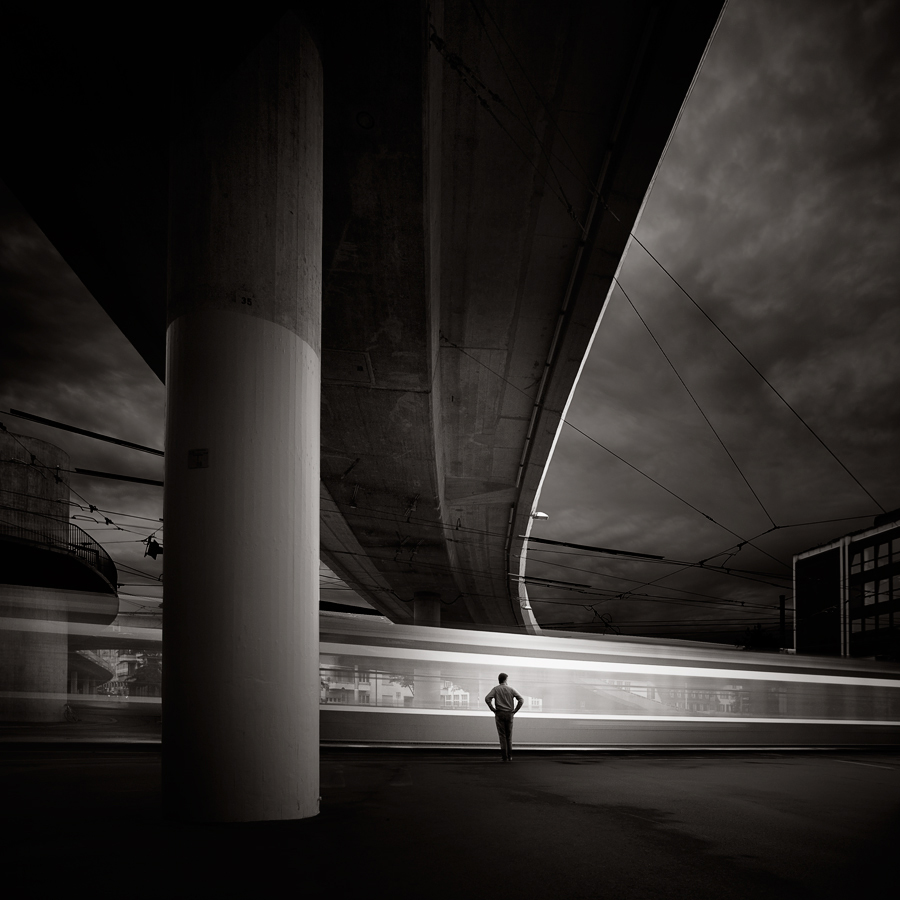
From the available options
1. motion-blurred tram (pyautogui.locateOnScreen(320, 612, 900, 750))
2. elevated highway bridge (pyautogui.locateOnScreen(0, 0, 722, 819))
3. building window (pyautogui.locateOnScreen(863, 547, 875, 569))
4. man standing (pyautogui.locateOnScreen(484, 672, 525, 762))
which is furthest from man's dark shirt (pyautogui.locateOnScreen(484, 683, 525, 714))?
building window (pyautogui.locateOnScreen(863, 547, 875, 569))

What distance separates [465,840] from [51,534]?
48.6 ft

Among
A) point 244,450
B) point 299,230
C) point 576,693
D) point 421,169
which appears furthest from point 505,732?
point 299,230

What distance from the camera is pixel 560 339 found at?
14336 mm

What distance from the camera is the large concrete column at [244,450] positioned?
18.4 feet

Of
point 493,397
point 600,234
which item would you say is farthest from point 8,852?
point 493,397

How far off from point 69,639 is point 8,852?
31.5 ft

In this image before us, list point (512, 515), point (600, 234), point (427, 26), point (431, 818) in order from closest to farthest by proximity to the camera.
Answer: point (431, 818) → point (427, 26) → point (600, 234) → point (512, 515)

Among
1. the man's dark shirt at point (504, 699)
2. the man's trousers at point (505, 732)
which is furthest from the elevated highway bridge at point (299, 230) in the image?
the man's trousers at point (505, 732)

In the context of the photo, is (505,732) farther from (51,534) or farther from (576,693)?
(51,534)

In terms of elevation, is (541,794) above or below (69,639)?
below

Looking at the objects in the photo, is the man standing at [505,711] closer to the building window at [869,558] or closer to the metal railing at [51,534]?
the metal railing at [51,534]

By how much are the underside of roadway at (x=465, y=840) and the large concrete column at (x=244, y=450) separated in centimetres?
52

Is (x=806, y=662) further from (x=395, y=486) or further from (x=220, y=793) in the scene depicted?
(x=220, y=793)

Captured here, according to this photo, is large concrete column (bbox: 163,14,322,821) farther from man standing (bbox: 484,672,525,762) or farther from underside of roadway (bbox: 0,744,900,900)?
man standing (bbox: 484,672,525,762)
